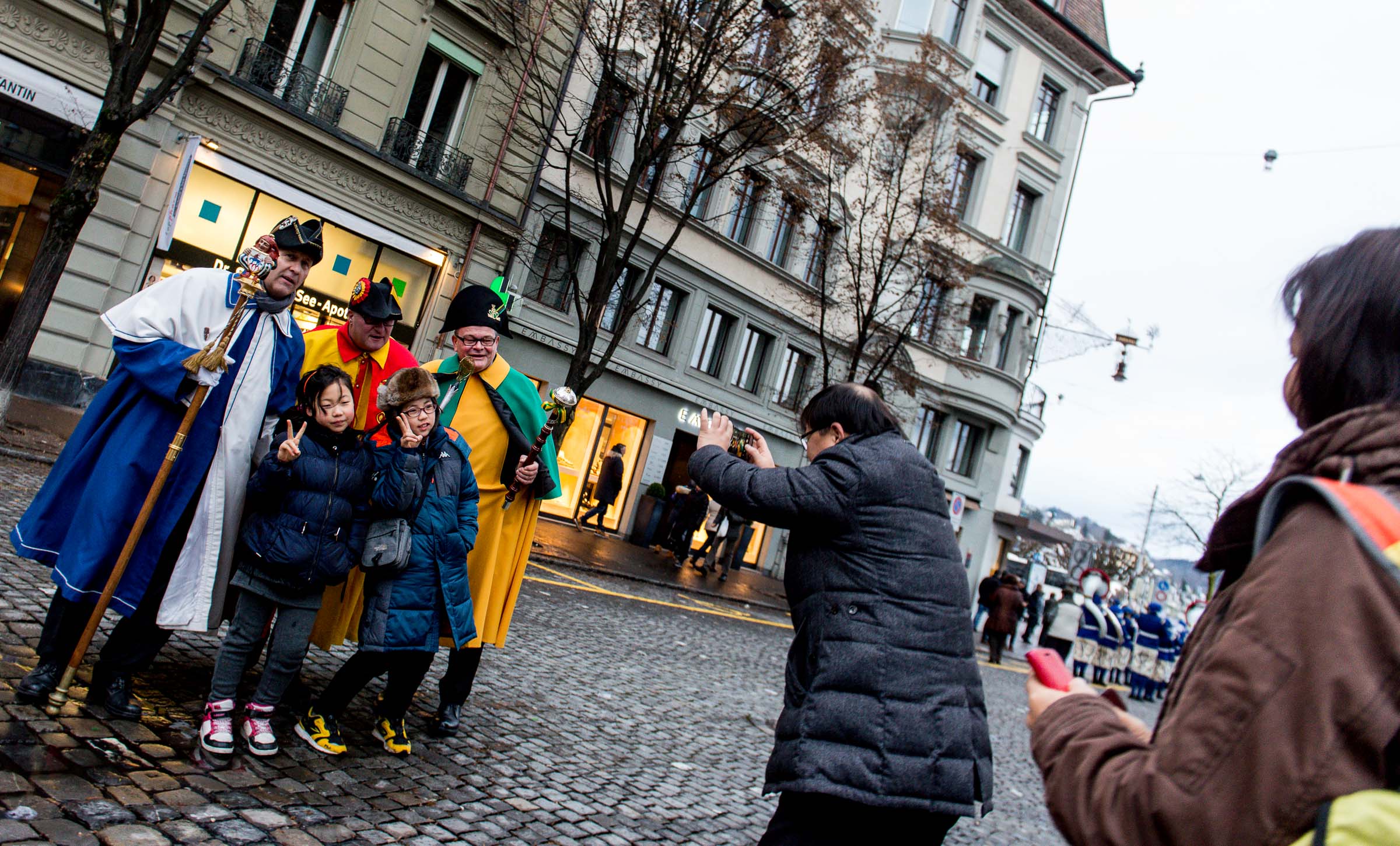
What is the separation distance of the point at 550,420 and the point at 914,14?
1137 inches

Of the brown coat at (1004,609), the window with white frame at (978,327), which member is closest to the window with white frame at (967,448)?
the window with white frame at (978,327)

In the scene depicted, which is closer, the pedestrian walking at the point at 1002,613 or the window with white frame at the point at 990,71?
the pedestrian walking at the point at 1002,613

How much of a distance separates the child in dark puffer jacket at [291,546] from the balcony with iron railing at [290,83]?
1380 cm

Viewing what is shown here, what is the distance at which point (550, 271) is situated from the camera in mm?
20875

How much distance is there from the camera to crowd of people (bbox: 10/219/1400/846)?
3.53 ft

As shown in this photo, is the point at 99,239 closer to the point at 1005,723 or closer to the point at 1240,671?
the point at 1005,723

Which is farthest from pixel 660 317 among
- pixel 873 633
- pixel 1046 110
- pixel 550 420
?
pixel 873 633

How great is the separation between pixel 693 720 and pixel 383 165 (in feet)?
45.2

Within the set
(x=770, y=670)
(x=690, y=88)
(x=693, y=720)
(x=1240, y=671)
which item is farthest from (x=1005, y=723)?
(x=1240, y=671)

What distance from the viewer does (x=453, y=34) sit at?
1812 cm

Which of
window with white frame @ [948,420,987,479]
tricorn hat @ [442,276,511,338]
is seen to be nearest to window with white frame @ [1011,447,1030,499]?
window with white frame @ [948,420,987,479]

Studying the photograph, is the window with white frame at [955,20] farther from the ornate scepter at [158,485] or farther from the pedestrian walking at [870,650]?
the pedestrian walking at [870,650]

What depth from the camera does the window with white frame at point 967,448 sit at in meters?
33.2

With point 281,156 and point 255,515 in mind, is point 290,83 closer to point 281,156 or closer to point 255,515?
point 281,156
